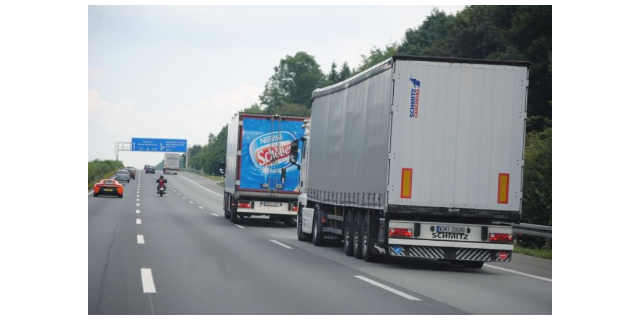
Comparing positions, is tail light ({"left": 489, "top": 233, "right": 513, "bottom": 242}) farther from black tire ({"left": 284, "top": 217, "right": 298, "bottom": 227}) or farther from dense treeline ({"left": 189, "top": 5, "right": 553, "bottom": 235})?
black tire ({"left": 284, "top": 217, "right": 298, "bottom": 227})

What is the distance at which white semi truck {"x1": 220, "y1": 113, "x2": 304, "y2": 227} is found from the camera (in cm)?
2794

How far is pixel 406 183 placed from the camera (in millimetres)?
14625

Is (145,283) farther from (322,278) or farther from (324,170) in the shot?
(324,170)

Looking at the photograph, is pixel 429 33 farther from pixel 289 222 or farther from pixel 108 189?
pixel 289 222

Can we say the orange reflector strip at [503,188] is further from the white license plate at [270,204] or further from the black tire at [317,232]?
the white license plate at [270,204]

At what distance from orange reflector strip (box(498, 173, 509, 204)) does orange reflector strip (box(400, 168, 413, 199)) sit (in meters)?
1.60

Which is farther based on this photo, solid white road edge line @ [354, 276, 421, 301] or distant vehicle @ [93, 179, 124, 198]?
distant vehicle @ [93, 179, 124, 198]

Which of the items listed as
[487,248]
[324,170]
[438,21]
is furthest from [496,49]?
[487,248]

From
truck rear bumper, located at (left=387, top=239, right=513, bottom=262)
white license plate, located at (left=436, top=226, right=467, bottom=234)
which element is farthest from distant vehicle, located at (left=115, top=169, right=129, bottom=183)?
white license plate, located at (left=436, top=226, right=467, bottom=234)

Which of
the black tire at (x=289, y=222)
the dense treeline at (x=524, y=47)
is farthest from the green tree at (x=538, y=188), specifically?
the black tire at (x=289, y=222)

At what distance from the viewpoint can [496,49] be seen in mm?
59812

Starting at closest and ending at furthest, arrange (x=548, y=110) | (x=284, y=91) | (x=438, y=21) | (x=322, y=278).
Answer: (x=322, y=278) → (x=548, y=110) → (x=438, y=21) → (x=284, y=91)

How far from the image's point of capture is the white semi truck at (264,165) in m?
27.9
